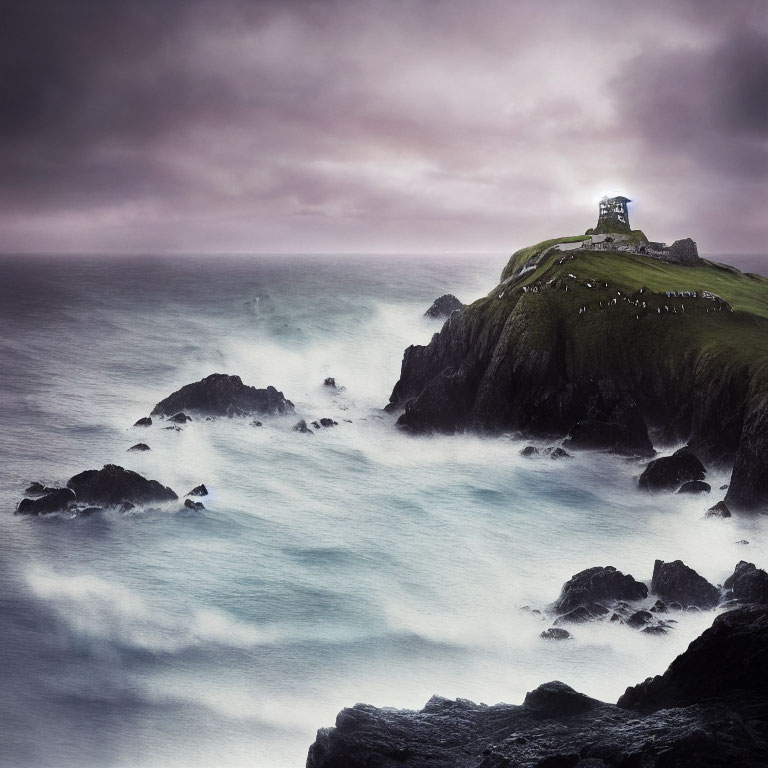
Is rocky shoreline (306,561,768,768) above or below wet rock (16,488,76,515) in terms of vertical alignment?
below

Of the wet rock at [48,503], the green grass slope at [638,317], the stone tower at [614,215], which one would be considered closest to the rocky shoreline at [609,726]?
the wet rock at [48,503]

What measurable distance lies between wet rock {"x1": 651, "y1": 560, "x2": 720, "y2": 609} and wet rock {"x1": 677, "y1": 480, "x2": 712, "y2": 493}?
15.7 m

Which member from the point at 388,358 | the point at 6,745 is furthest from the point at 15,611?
the point at 388,358

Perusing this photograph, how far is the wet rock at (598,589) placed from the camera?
3784 centimetres

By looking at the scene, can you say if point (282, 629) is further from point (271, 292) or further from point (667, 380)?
point (271, 292)

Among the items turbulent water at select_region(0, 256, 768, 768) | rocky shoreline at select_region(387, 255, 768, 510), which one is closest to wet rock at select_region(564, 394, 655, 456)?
rocky shoreline at select_region(387, 255, 768, 510)

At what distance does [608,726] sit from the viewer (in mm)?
21297

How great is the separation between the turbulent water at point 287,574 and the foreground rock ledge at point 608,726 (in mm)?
6031

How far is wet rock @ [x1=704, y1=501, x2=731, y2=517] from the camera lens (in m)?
48.9

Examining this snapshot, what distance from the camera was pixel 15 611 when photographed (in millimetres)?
36375

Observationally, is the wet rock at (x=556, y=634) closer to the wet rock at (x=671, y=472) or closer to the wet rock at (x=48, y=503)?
the wet rock at (x=671, y=472)

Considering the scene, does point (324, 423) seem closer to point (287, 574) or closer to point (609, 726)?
point (287, 574)

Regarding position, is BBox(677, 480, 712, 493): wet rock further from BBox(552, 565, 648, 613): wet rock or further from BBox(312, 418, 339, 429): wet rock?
BBox(312, 418, 339, 429): wet rock

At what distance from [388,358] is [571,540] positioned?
6300cm
